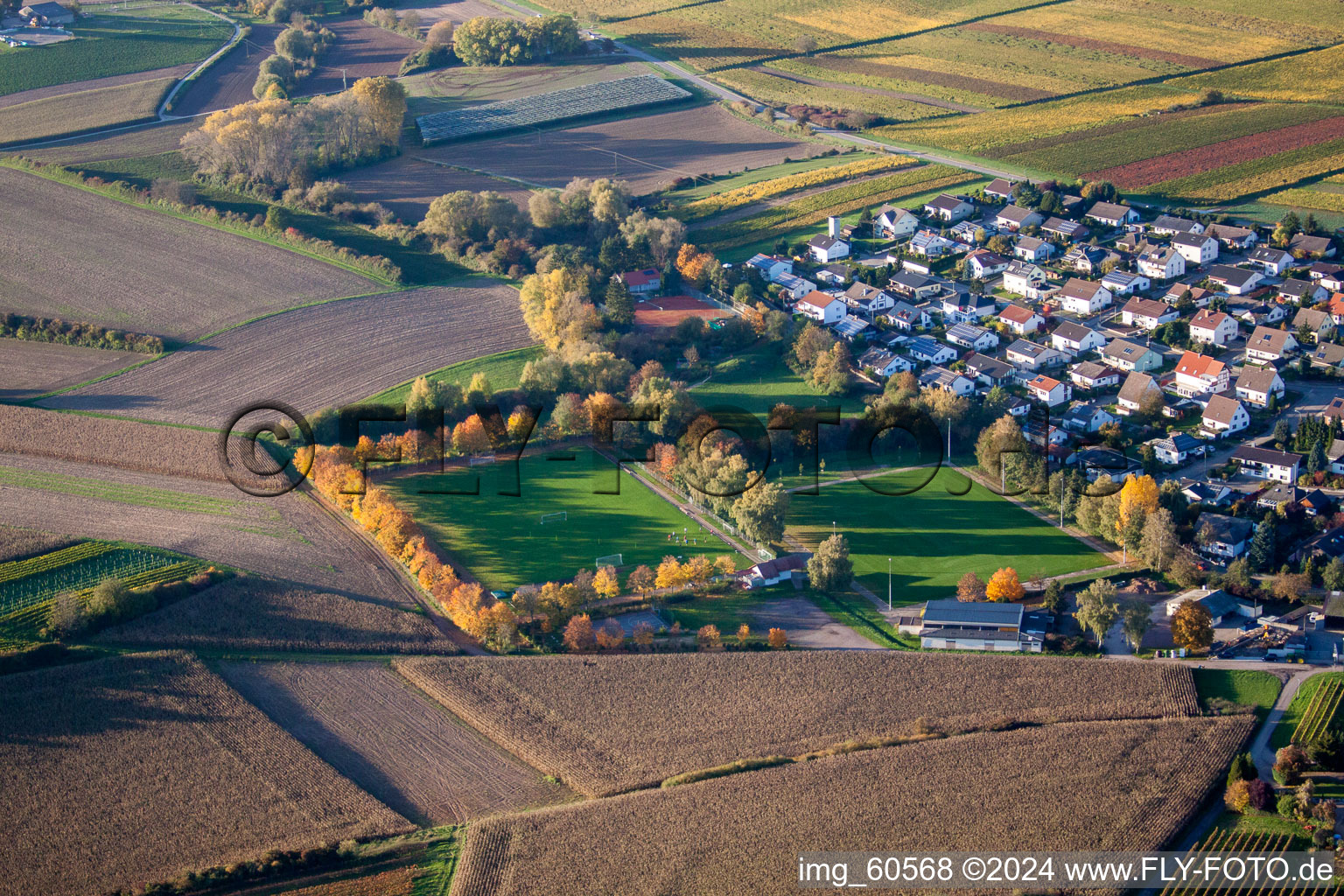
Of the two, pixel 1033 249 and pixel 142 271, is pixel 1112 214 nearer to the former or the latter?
pixel 1033 249

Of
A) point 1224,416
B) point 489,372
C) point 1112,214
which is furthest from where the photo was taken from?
point 1112,214

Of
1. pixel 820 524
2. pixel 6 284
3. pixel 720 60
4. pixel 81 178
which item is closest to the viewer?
pixel 820 524

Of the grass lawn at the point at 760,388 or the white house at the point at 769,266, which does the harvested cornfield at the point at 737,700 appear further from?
the white house at the point at 769,266

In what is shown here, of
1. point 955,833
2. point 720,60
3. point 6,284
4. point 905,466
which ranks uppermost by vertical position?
point 720,60

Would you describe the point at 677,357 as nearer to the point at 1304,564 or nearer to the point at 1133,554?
the point at 1133,554

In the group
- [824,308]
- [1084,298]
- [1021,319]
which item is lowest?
[1021,319]

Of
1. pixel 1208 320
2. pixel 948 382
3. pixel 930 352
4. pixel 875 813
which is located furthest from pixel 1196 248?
pixel 875 813

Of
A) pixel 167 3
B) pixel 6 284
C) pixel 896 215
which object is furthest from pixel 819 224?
pixel 167 3
